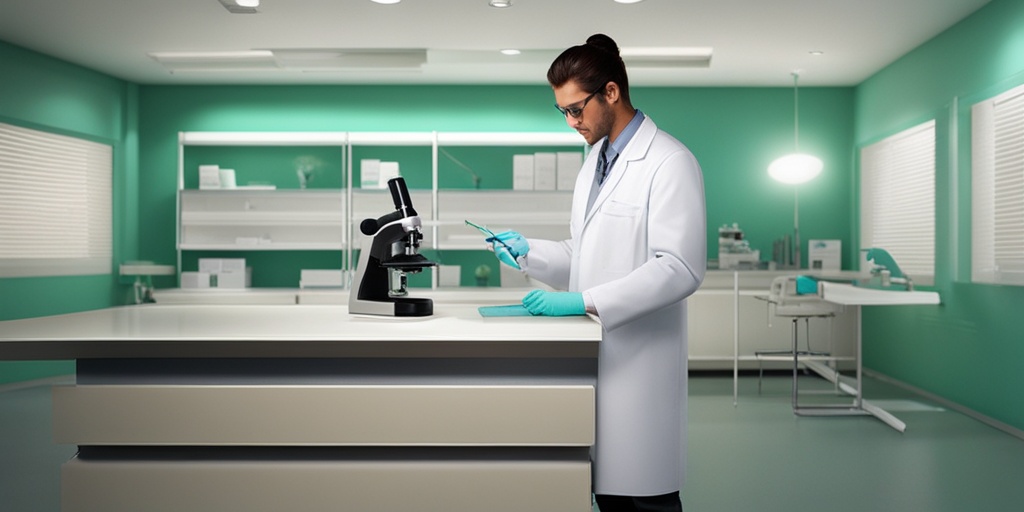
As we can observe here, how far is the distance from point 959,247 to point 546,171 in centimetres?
298

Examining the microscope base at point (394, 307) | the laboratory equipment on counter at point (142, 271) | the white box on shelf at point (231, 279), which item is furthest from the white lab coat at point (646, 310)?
the laboratory equipment on counter at point (142, 271)

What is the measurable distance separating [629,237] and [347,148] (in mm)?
5193

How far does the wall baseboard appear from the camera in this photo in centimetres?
445

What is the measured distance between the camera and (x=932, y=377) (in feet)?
17.9

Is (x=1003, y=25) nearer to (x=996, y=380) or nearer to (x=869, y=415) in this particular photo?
(x=996, y=380)

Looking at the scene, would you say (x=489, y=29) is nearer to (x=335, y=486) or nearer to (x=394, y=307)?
(x=394, y=307)

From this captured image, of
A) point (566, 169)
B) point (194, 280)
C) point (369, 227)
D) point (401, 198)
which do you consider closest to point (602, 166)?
point (401, 198)

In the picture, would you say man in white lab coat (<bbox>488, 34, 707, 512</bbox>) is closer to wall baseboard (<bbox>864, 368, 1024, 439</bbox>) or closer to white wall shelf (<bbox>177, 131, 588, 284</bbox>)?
wall baseboard (<bbox>864, 368, 1024, 439</bbox>)

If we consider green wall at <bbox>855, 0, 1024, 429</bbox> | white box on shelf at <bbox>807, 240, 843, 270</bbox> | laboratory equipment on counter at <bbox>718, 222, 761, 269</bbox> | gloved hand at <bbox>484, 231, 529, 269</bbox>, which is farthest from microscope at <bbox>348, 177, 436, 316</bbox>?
white box on shelf at <bbox>807, 240, 843, 270</bbox>

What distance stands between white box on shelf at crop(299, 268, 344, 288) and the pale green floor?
1964mm

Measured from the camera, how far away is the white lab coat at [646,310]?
190 centimetres

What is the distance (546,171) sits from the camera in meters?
6.41

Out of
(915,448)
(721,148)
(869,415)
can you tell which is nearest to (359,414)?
(915,448)

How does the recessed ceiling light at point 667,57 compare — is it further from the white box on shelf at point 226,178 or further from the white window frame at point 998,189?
the white box on shelf at point 226,178
